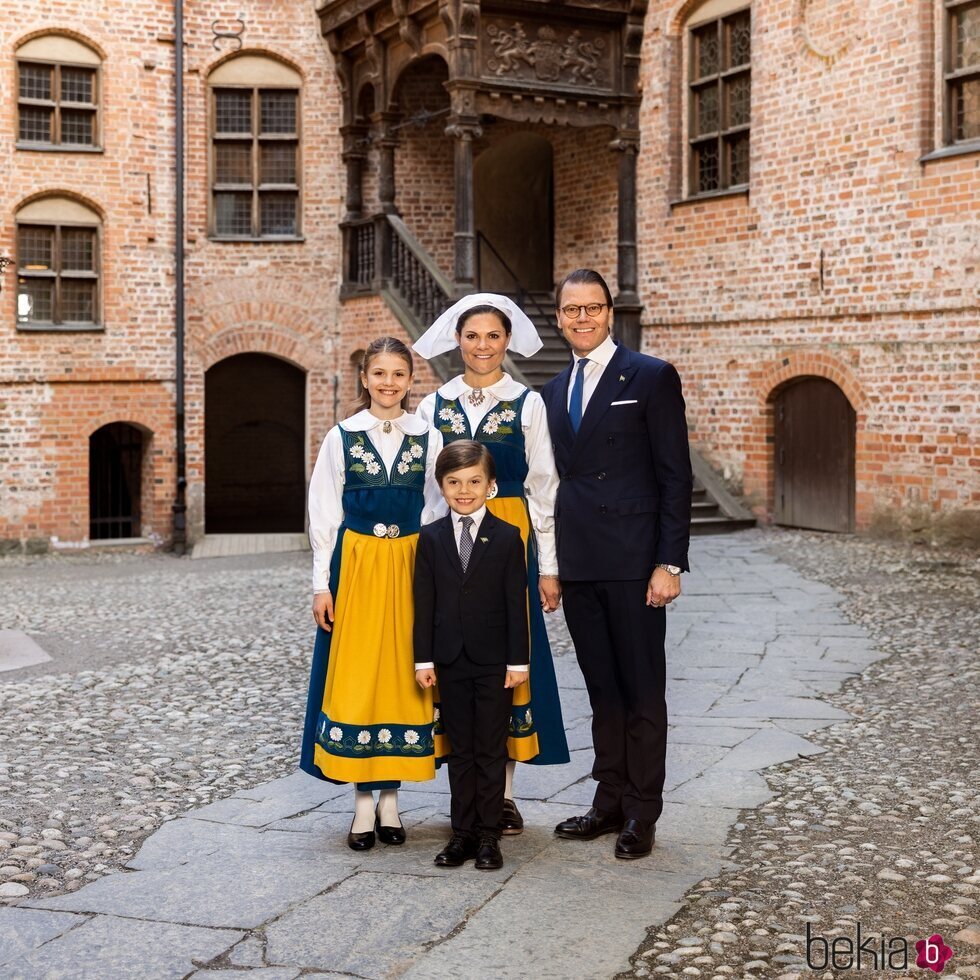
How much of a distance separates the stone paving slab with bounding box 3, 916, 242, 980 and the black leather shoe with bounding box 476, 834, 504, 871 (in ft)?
2.92

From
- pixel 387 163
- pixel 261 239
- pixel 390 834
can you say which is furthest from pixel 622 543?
pixel 261 239

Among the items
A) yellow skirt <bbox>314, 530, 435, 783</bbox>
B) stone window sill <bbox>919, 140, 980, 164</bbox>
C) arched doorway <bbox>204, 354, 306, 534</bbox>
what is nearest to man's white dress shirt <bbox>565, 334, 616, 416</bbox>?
yellow skirt <bbox>314, 530, 435, 783</bbox>

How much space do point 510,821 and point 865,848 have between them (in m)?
1.23

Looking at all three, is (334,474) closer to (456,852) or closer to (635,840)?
(456,852)

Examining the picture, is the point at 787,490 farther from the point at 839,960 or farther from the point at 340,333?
the point at 839,960

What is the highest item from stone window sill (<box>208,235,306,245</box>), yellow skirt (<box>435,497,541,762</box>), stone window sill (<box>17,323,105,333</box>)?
stone window sill (<box>208,235,306,245</box>)

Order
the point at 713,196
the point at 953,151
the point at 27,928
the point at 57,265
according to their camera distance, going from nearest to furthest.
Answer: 1. the point at 27,928
2. the point at 953,151
3. the point at 713,196
4. the point at 57,265

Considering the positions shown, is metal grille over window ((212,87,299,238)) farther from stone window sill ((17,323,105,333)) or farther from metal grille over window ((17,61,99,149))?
stone window sill ((17,323,105,333))

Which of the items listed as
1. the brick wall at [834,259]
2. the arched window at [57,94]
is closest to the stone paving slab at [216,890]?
the brick wall at [834,259]

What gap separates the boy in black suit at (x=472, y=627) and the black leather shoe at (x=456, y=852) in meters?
0.03

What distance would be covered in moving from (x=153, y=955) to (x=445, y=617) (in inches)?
56.8

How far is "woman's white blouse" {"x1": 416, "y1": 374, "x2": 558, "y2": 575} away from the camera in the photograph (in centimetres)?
495

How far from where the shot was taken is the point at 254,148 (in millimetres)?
17859

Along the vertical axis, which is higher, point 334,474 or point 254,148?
point 254,148
